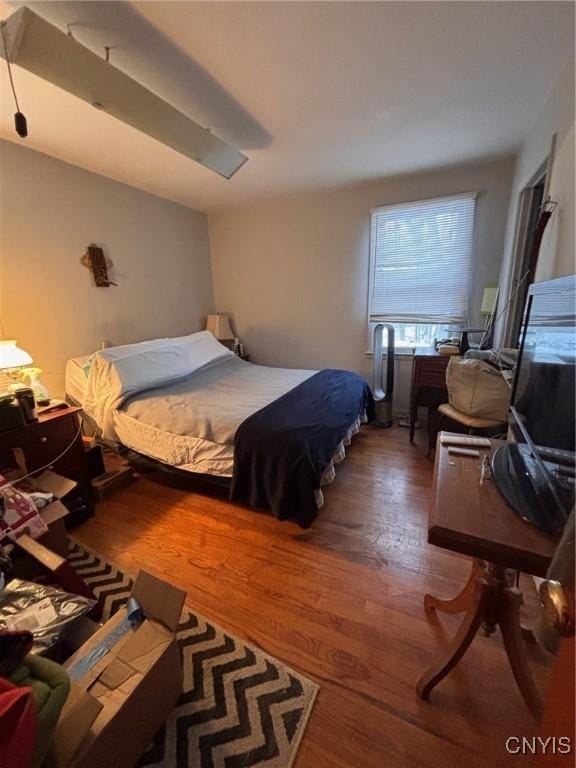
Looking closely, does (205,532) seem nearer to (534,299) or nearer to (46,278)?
(534,299)

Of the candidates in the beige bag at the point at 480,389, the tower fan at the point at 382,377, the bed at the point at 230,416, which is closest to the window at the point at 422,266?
the tower fan at the point at 382,377

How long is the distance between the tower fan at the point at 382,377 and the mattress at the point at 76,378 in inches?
107

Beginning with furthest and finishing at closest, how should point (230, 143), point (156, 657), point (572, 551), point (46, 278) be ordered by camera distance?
point (46, 278) → point (230, 143) → point (156, 657) → point (572, 551)

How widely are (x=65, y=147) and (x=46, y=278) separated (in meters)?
0.95

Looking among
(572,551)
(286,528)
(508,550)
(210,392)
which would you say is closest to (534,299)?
(508,550)

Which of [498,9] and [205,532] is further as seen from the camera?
[205,532]

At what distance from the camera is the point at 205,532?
1.89 metres

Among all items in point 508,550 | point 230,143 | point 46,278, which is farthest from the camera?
point 46,278

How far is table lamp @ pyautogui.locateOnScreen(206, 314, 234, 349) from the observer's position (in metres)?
3.94

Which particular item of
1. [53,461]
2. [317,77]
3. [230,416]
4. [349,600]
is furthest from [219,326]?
[349,600]

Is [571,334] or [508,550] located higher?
[571,334]

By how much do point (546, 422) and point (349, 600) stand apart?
1.14m

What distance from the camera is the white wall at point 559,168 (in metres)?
1.38

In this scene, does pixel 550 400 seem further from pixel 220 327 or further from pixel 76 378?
pixel 220 327
